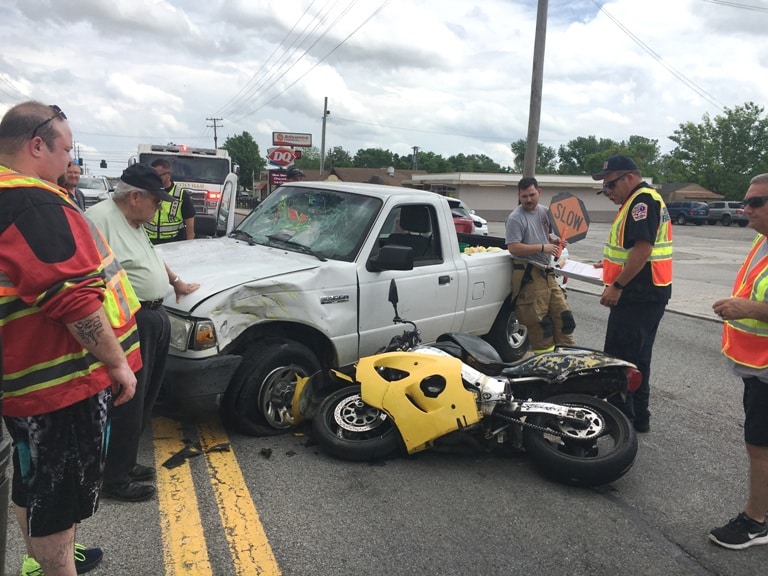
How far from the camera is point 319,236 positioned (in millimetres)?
4691

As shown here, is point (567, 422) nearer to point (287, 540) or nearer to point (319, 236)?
point (287, 540)

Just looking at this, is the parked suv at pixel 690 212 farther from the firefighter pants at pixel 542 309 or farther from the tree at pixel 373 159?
the tree at pixel 373 159

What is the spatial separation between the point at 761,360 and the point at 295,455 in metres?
2.77

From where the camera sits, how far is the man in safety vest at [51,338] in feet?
6.20

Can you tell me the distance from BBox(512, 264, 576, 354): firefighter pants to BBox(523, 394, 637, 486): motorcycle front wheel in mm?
1943

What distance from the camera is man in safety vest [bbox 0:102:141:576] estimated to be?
1890 millimetres

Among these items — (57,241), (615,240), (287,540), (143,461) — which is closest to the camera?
(57,241)

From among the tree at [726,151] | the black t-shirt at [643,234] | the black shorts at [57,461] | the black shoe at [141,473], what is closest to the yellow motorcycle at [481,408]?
the black t-shirt at [643,234]

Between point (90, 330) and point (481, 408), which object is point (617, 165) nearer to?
point (481, 408)

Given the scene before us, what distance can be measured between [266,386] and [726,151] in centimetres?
7276

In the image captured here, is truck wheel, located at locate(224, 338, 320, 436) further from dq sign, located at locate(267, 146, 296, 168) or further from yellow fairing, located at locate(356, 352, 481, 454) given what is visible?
dq sign, located at locate(267, 146, 296, 168)

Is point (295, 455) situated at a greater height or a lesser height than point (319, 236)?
lesser

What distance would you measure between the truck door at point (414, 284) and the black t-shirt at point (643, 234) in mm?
1496

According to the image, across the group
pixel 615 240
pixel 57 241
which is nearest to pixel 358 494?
pixel 57 241
